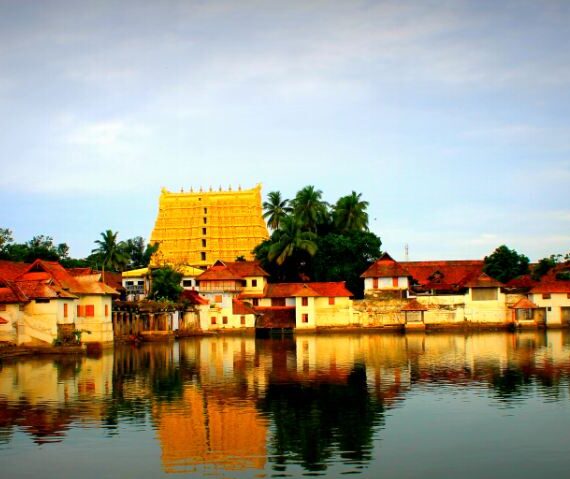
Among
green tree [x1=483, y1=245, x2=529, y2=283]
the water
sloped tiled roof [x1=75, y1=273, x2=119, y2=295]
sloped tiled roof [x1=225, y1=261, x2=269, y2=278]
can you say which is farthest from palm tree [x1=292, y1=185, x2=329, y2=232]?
the water

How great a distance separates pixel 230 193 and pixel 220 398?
3451 inches

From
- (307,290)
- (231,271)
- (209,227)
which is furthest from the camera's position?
(209,227)

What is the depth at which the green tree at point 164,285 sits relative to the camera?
228ft

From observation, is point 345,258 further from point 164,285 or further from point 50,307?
point 50,307

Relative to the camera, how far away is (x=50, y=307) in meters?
47.5

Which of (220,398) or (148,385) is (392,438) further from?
(148,385)

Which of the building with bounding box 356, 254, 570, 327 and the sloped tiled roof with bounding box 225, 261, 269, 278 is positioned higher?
the sloped tiled roof with bounding box 225, 261, 269, 278

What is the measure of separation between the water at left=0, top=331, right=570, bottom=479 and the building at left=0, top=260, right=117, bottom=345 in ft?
14.2

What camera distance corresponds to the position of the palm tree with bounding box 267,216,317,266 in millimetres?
80562

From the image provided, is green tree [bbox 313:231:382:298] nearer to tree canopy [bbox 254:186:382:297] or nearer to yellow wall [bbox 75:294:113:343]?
tree canopy [bbox 254:186:382:297]

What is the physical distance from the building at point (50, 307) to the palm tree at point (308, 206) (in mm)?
37882

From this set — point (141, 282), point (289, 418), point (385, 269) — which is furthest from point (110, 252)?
point (289, 418)

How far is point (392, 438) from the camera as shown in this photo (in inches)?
834

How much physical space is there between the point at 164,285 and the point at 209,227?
4439cm
